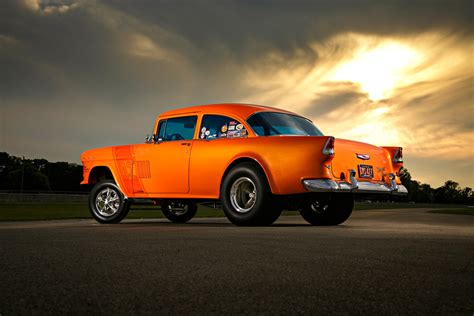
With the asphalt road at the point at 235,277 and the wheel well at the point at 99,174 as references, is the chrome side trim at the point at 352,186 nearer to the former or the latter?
the asphalt road at the point at 235,277

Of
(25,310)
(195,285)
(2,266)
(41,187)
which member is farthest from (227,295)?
(41,187)

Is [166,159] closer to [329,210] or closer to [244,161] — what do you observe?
[244,161]

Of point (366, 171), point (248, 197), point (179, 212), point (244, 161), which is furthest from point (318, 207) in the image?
point (179, 212)

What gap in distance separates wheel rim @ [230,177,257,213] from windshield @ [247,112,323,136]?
86 cm

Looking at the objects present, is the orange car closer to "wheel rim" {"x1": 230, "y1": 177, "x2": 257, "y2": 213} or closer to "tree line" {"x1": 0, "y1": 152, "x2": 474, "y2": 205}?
"wheel rim" {"x1": 230, "y1": 177, "x2": 257, "y2": 213}

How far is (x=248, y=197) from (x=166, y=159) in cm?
194

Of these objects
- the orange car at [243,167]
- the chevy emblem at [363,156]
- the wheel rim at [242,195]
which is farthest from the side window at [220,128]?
the chevy emblem at [363,156]

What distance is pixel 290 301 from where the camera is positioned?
2.78 meters

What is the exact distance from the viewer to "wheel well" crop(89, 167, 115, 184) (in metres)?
11.3

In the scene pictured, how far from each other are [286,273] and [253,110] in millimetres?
5733

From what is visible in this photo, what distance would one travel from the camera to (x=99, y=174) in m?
11.5

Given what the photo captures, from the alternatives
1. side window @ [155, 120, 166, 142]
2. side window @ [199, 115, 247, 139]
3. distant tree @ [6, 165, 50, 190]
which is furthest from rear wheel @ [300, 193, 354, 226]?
distant tree @ [6, 165, 50, 190]

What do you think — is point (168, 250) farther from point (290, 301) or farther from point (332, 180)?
point (332, 180)

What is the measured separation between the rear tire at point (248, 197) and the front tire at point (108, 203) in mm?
2981
